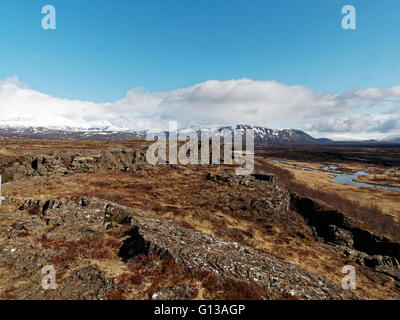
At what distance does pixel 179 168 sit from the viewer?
2635 inches

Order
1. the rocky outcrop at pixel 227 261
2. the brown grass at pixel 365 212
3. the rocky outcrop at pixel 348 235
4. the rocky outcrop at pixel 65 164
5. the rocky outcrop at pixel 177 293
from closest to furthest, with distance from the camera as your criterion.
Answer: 1. the rocky outcrop at pixel 177 293
2. the rocky outcrop at pixel 227 261
3. the rocky outcrop at pixel 348 235
4. the rocky outcrop at pixel 65 164
5. the brown grass at pixel 365 212

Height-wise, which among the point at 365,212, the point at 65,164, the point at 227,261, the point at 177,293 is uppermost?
the point at 65,164

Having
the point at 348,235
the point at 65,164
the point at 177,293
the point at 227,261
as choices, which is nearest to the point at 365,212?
the point at 348,235

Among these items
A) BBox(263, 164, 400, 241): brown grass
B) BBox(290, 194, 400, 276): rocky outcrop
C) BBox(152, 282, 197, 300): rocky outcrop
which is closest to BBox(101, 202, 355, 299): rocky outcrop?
BBox(152, 282, 197, 300): rocky outcrop

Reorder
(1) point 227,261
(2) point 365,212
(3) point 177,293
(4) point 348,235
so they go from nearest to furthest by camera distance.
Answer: (3) point 177,293 < (1) point 227,261 < (4) point 348,235 < (2) point 365,212

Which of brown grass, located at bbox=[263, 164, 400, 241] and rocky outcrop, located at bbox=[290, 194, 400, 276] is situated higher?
rocky outcrop, located at bbox=[290, 194, 400, 276]

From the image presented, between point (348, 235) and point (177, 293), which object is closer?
point (177, 293)

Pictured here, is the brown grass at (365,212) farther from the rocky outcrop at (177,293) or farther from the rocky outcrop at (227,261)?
the rocky outcrop at (177,293)

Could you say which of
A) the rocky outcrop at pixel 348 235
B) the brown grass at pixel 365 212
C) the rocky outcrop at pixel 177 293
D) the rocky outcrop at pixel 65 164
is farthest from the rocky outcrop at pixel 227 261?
the brown grass at pixel 365 212

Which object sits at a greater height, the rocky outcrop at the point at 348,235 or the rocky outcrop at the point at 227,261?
the rocky outcrop at the point at 227,261

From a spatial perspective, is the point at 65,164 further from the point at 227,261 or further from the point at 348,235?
the point at 348,235

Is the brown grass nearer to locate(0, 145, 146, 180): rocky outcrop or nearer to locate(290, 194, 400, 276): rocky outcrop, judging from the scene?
locate(290, 194, 400, 276): rocky outcrop
